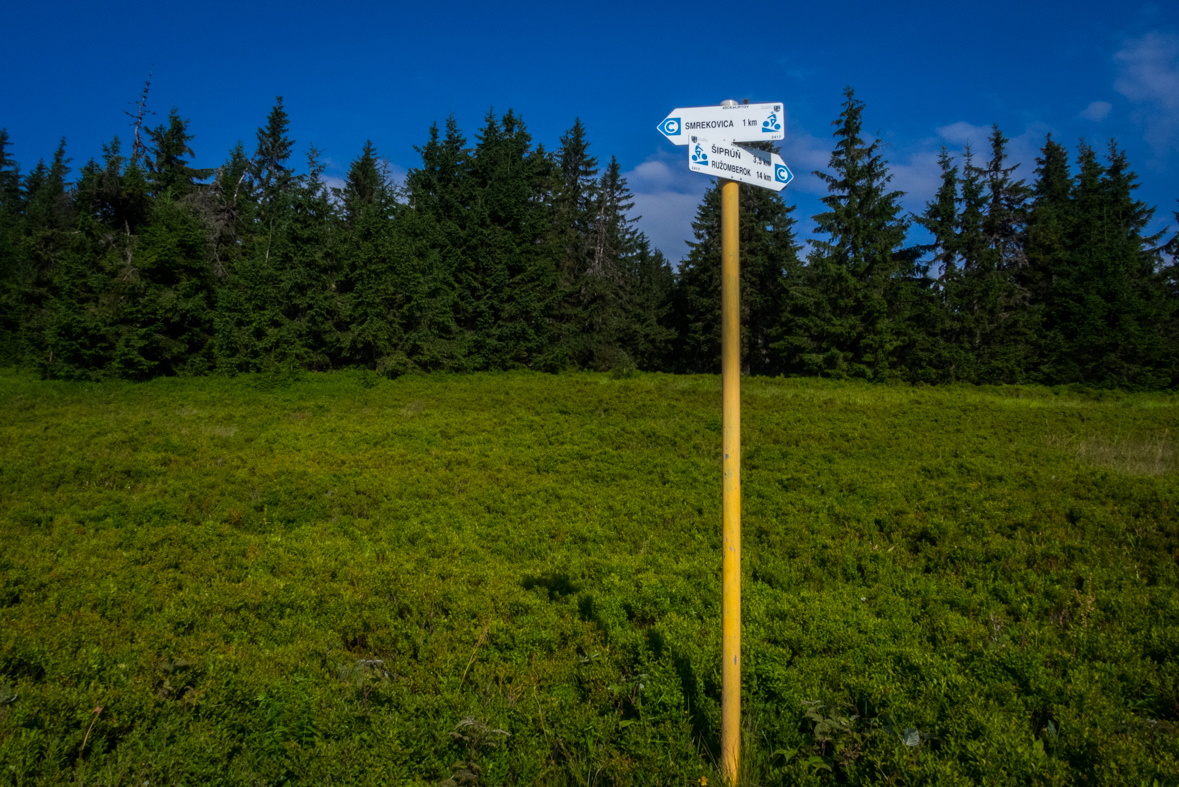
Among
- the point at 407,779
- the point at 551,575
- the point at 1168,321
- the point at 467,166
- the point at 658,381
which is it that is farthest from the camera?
the point at 467,166

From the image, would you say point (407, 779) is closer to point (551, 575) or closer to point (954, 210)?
point (551, 575)

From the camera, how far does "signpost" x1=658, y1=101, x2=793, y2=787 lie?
2.94 meters

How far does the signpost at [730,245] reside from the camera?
2.94 meters

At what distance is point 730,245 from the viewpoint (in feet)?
9.84

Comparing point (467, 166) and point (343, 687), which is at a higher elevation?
point (467, 166)

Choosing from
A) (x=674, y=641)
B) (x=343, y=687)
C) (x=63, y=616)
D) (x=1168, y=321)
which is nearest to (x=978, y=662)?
(x=674, y=641)

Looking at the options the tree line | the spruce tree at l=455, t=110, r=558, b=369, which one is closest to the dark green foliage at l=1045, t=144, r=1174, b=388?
the tree line

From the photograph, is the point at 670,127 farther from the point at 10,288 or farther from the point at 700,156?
the point at 10,288

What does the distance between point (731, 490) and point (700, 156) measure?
5.48 feet

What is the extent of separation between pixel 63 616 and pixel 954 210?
40.2 metres

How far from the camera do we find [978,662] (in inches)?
168

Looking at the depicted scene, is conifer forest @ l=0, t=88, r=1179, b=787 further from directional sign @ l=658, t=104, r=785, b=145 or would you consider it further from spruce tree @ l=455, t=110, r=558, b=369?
spruce tree @ l=455, t=110, r=558, b=369

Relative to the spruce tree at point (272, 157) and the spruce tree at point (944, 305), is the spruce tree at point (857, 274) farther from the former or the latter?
the spruce tree at point (272, 157)

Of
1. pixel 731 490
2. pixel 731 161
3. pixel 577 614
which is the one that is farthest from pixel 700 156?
pixel 577 614
